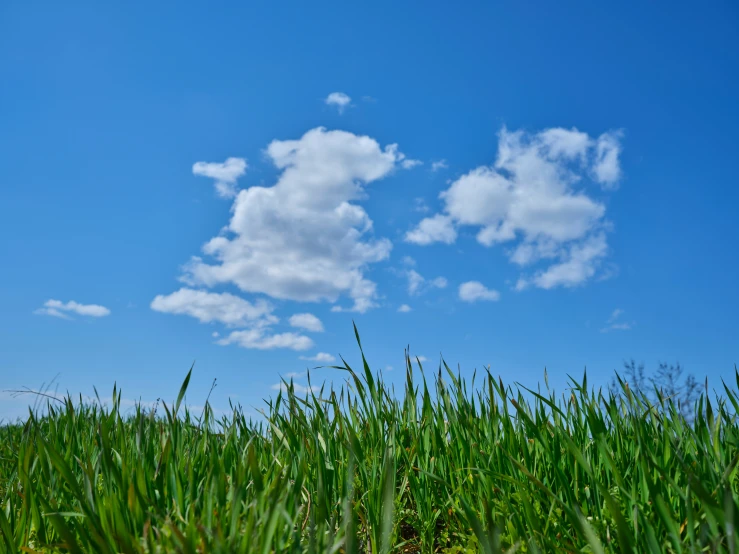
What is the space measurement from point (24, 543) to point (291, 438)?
1008mm

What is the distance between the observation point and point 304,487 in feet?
7.48

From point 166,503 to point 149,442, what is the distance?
0.53 meters

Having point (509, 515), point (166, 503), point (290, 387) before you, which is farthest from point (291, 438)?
point (509, 515)

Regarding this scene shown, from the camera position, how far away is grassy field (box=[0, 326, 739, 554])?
1.50 metres

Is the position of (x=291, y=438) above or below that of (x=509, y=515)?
above

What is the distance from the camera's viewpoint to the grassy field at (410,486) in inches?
59.1

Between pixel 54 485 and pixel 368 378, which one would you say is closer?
pixel 54 485

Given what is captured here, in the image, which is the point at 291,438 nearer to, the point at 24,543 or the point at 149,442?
the point at 149,442

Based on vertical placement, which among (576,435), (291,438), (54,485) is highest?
(576,435)

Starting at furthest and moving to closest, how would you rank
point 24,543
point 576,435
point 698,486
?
point 576,435 → point 24,543 → point 698,486

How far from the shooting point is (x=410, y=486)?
2361 mm

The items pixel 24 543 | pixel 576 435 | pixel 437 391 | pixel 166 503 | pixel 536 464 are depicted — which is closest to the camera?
pixel 166 503

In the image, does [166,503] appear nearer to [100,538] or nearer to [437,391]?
[100,538]

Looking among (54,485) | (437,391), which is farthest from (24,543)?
(437,391)
